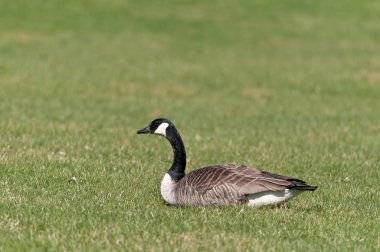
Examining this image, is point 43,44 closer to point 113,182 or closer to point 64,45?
point 64,45

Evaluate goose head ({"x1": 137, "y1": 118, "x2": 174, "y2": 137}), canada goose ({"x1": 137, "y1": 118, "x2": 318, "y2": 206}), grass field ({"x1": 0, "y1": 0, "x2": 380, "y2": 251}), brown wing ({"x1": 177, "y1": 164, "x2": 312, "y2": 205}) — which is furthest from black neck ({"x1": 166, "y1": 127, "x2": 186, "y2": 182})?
grass field ({"x1": 0, "y1": 0, "x2": 380, "y2": 251})

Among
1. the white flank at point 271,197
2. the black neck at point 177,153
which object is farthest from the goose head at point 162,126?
the white flank at point 271,197

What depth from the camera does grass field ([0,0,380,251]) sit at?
941 centimetres

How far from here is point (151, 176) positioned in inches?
538

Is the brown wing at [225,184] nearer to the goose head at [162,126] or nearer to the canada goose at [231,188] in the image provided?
the canada goose at [231,188]

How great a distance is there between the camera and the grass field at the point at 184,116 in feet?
30.9

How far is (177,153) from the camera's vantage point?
1126cm

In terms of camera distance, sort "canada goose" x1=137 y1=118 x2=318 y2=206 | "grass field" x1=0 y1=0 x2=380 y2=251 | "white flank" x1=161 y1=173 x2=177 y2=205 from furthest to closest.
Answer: "white flank" x1=161 y1=173 x2=177 y2=205 < "canada goose" x1=137 y1=118 x2=318 y2=206 < "grass field" x1=0 y1=0 x2=380 y2=251

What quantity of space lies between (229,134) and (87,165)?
7.37 metres

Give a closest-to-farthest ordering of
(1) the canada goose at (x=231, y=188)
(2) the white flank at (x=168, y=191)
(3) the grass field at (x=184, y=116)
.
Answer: (3) the grass field at (x=184, y=116) < (1) the canada goose at (x=231, y=188) < (2) the white flank at (x=168, y=191)

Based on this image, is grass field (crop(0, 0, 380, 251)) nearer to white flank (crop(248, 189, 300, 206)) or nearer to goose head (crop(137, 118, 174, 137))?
white flank (crop(248, 189, 300, 206))

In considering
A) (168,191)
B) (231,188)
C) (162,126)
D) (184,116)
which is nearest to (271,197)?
(231,188)

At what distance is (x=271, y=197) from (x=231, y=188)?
57 centimetres

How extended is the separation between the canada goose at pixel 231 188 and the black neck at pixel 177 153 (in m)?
0.17
